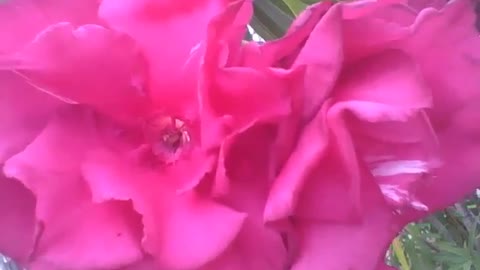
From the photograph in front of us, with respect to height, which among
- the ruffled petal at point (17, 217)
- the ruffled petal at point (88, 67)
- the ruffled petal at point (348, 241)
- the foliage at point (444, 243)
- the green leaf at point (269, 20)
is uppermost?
the ruffled petal at point (88, 67)

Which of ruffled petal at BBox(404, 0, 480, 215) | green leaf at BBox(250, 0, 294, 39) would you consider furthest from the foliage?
ruffled petal at BBox(404, 0, 480, 215)

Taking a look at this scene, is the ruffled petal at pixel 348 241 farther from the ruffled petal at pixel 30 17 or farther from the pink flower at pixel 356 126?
the ruffled petal at pixel 30 17

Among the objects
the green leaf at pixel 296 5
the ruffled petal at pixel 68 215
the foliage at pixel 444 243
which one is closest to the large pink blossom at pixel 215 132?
the ruffled petal at pixel 68 215

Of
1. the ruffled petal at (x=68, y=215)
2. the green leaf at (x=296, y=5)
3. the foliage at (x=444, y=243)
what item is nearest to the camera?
the ruffled petal at (x=68, y=215)

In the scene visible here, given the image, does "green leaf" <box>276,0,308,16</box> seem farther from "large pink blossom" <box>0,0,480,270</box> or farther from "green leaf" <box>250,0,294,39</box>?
"large pink blossom" <box>0,0,480,270</box>

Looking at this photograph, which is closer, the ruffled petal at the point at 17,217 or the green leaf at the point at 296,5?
the ruffled petal at the point at 17,217

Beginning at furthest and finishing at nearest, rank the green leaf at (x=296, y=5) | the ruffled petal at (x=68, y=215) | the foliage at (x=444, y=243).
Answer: the foliage at (x=444, y=243)
the green leaf at (x=296, y=5)
the ruffled petal at (x=68, y=215)

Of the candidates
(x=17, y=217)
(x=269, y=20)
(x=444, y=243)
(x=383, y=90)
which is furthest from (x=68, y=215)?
(x=444, y=243)

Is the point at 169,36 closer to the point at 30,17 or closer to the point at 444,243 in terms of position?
the point at 30,17

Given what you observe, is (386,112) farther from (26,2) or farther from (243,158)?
(26,2)
